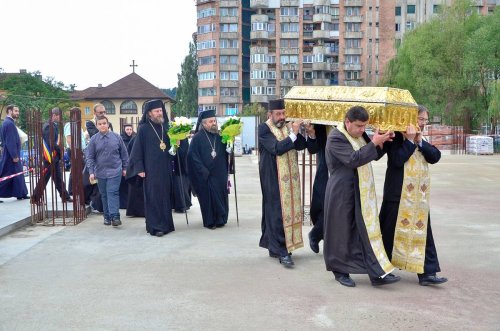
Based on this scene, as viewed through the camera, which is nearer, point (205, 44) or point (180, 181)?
point (180, 181)

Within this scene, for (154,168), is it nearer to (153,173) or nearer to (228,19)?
(153,173)

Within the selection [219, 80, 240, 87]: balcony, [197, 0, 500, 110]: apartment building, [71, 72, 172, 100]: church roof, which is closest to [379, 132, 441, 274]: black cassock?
[71, 72, 172, 100]: church roof

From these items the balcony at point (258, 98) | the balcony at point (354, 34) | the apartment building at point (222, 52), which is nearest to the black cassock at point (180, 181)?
the apartment building at point (222, 52)

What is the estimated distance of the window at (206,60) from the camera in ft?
267

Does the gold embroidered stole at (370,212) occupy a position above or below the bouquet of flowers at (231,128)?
below

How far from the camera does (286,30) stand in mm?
82438

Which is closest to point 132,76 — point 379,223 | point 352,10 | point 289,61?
point 289,61

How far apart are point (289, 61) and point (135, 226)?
243 feet

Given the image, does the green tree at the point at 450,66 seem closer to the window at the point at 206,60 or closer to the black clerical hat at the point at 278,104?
the black clerical hat at the point at 278,104

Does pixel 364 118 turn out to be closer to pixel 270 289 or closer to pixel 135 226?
pixel 270 289

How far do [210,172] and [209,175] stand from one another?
5 centimetres

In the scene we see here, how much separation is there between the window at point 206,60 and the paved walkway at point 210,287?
72.7 m

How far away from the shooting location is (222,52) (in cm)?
8150

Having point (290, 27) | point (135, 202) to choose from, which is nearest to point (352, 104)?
point (135, 202)
